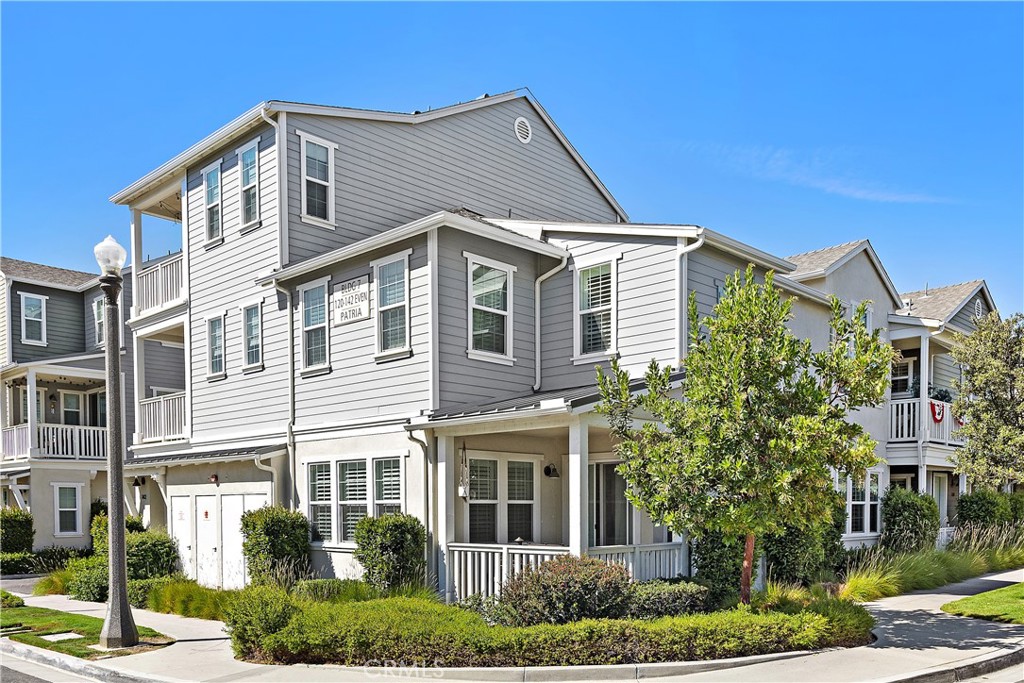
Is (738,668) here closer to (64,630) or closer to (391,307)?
(391,307)

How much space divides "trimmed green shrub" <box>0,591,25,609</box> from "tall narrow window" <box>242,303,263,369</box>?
6.21m

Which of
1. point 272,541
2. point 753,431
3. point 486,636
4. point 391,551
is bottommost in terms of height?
point 272,541

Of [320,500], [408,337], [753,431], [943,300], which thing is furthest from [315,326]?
Result: [943,300]

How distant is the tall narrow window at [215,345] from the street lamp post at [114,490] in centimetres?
724

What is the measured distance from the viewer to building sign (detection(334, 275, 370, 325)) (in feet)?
52.1

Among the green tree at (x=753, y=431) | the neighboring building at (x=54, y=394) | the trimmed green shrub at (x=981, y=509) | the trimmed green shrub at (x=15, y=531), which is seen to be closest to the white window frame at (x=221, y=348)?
the neighboring building at (x=54, y=394)

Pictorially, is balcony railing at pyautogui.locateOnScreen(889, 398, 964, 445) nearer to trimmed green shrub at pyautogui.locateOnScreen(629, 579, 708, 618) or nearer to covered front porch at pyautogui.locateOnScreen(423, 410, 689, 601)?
covered front porch at pyautogui.locateOnScreen(423, 410, 689, 601)

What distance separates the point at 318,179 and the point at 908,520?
52.2 feet

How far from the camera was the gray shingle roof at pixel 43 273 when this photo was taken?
31062 millimetres

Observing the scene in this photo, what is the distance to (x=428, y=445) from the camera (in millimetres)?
14305

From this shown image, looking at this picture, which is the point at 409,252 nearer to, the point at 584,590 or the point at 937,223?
the point at 584,590

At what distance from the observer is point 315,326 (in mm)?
16875

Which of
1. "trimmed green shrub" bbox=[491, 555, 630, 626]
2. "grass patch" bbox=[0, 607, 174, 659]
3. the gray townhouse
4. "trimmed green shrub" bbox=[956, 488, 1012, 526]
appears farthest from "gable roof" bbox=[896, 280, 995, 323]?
"grass patch" bbox=[0, 607, 174, 659]

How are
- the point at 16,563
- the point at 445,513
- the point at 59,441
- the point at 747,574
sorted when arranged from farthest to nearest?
the point at 59,441 < the point at 16,563 < the point at 445,513 < the point at 747,574
